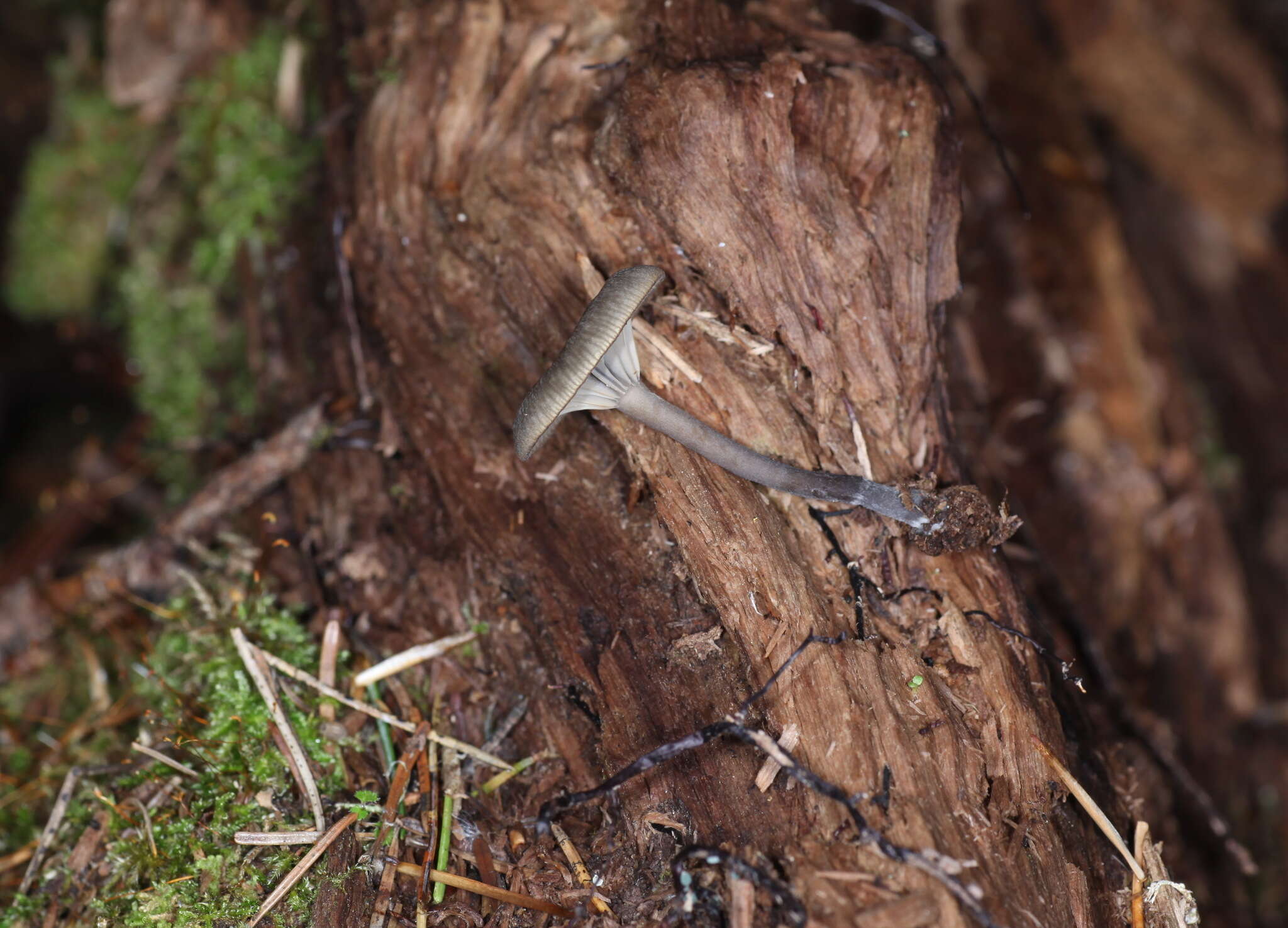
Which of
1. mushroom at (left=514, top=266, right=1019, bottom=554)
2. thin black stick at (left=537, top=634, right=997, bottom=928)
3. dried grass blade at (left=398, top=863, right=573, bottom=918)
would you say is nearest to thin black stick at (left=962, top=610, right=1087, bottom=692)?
mushroom at (left=514, top=266, right=1019, bottom=554)

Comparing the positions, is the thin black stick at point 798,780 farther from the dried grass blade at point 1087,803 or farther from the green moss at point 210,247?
the green moss at point 210,247

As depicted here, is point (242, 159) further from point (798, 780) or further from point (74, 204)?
point (798, 780)

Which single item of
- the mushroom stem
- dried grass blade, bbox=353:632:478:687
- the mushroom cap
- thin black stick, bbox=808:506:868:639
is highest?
the mushroom cap

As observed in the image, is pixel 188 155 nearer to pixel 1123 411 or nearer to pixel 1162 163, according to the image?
pixel 1123 411

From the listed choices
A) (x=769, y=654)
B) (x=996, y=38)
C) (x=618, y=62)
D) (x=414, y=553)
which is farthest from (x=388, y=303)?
(x=996, y=38)

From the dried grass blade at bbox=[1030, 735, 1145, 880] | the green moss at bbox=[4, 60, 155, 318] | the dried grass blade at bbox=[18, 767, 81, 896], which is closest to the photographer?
the dried grass blade at bbox=[1030, 735, 1145, 880]

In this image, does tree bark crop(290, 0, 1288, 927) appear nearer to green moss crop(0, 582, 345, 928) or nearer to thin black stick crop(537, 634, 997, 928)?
thin black stick crop(537, 634, 997, 928)

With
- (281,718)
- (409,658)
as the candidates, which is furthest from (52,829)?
(409,658)
